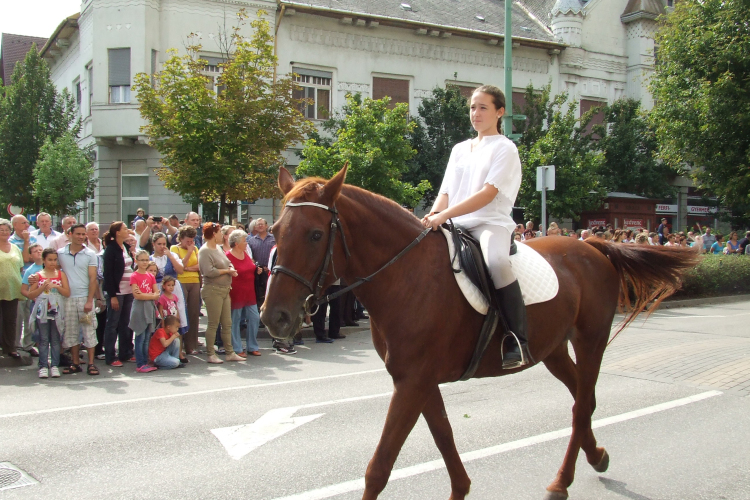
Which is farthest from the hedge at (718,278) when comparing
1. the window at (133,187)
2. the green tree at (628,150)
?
the window at (133,187)

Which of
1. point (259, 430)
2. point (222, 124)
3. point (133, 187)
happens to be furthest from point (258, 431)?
point (133, 187)

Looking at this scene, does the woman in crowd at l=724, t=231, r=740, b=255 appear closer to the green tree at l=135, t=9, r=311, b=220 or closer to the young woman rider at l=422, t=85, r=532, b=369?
the green tree at l=135, t=9, r=311, b=220

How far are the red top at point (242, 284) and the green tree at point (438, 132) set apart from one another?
16.7 meters

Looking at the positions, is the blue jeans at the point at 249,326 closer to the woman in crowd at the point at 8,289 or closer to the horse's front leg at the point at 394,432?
the woman in crowd at the point at 8,289

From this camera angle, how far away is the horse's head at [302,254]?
10.3ft

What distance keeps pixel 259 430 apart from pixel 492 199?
3369 millimetres

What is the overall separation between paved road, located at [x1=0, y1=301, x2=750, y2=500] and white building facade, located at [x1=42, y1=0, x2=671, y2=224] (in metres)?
17.4

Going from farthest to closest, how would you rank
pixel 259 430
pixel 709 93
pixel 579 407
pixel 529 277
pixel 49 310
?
pixel 709 93 → pixel 49 310 → pixel 259 430 → pixel 579 407 → pixel 529 277

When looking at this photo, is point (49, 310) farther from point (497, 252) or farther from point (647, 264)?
point (647, 264)

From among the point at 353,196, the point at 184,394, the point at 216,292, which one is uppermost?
the point at 353,196

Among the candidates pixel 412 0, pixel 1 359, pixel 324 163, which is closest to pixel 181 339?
pixel 1 359

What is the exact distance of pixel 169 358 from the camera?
Result: 9.40 m

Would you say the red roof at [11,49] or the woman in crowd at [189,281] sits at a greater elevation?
the red roof at [11,49]

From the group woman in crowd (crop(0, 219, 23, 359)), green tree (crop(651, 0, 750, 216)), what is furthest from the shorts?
green tree (crop(651, 0, 750, 216))
